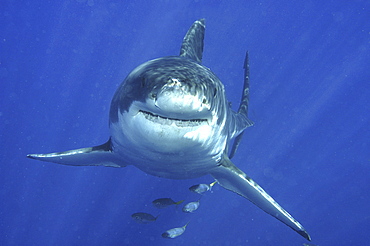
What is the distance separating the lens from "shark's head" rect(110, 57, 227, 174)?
5.97 ft

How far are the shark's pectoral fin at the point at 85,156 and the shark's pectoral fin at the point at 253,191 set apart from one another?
1813 millimetres

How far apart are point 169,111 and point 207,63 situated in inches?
906

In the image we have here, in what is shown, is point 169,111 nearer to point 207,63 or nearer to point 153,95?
point 153,95

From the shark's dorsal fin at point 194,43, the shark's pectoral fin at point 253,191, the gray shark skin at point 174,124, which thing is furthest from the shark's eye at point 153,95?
the shark's dorsal fin at point 194,43

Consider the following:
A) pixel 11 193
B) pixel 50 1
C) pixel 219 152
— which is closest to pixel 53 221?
pixel 11 193

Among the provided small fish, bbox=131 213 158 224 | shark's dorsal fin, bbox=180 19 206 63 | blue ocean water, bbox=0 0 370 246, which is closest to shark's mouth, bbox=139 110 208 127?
shark's dorsal fin, bbox=180 19 206 63

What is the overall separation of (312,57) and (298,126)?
6.21 metres

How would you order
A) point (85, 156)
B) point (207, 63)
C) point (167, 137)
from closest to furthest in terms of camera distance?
point (167, 137), point (85, 156), point (207, 63)

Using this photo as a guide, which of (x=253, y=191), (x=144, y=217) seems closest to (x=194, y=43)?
(x=253, y=191)

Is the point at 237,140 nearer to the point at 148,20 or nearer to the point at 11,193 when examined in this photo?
the point at 11,193

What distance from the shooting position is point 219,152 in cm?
349

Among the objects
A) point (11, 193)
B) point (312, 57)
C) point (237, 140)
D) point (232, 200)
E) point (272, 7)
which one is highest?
point (272, 7)

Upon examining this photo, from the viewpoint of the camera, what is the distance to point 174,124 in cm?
210

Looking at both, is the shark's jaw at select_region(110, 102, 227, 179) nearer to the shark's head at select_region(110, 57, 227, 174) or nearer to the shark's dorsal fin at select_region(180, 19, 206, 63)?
the shark's head at select_region(110, 57, 227, 174)
